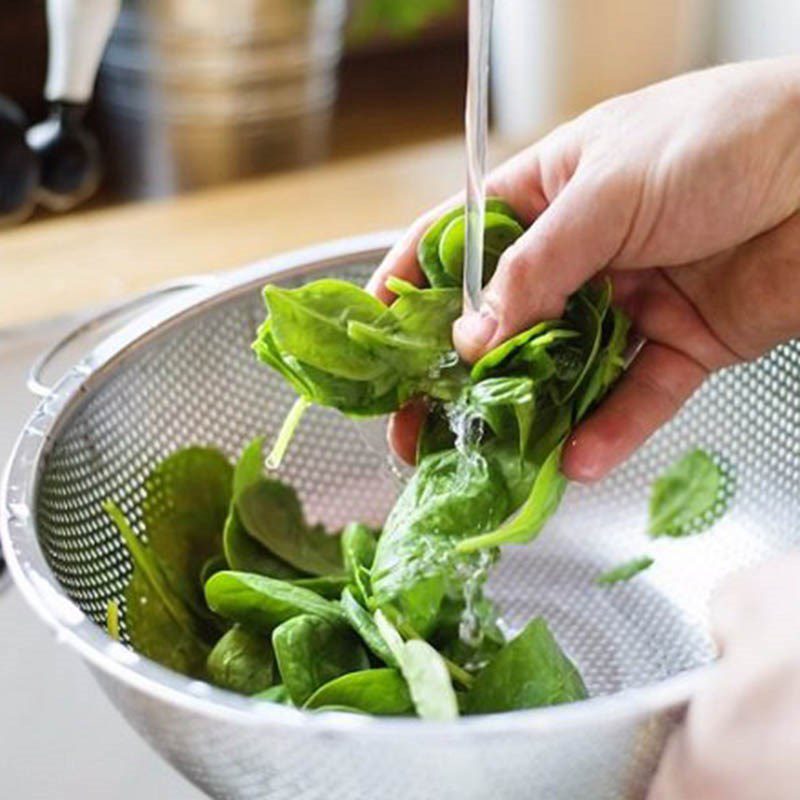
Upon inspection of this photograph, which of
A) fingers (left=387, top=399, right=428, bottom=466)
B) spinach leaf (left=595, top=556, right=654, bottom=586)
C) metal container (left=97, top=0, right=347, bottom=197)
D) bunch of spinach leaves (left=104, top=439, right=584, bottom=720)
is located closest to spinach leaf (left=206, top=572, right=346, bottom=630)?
bunch of spinach leaves (left=104, top=439, right=584, bottom=720)

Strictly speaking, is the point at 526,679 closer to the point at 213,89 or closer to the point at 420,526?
the point at 420,526

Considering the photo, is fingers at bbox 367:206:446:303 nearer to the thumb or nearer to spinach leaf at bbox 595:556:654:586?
the thumb

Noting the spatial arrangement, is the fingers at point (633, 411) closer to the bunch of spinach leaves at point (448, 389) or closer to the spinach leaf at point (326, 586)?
the bunch of spinach leaves at point (448, 389)

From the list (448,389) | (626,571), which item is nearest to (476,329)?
(448,389)

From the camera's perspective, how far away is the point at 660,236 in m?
0.76

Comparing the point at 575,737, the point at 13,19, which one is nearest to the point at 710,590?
the point at 575,737

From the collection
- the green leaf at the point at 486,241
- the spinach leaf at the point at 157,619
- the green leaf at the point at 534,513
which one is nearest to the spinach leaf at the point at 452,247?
the green leaf at the point at 486,241

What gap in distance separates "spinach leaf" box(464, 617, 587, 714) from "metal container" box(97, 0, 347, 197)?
26.8 inches

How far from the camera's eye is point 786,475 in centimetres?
91

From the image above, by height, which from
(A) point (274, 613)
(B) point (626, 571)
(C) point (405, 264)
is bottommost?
(B) point (626, 571)

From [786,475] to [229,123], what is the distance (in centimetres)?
59

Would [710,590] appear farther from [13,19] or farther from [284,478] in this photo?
[13,19]

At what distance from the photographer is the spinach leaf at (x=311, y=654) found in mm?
682

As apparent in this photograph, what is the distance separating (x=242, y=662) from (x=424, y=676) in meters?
0.14
